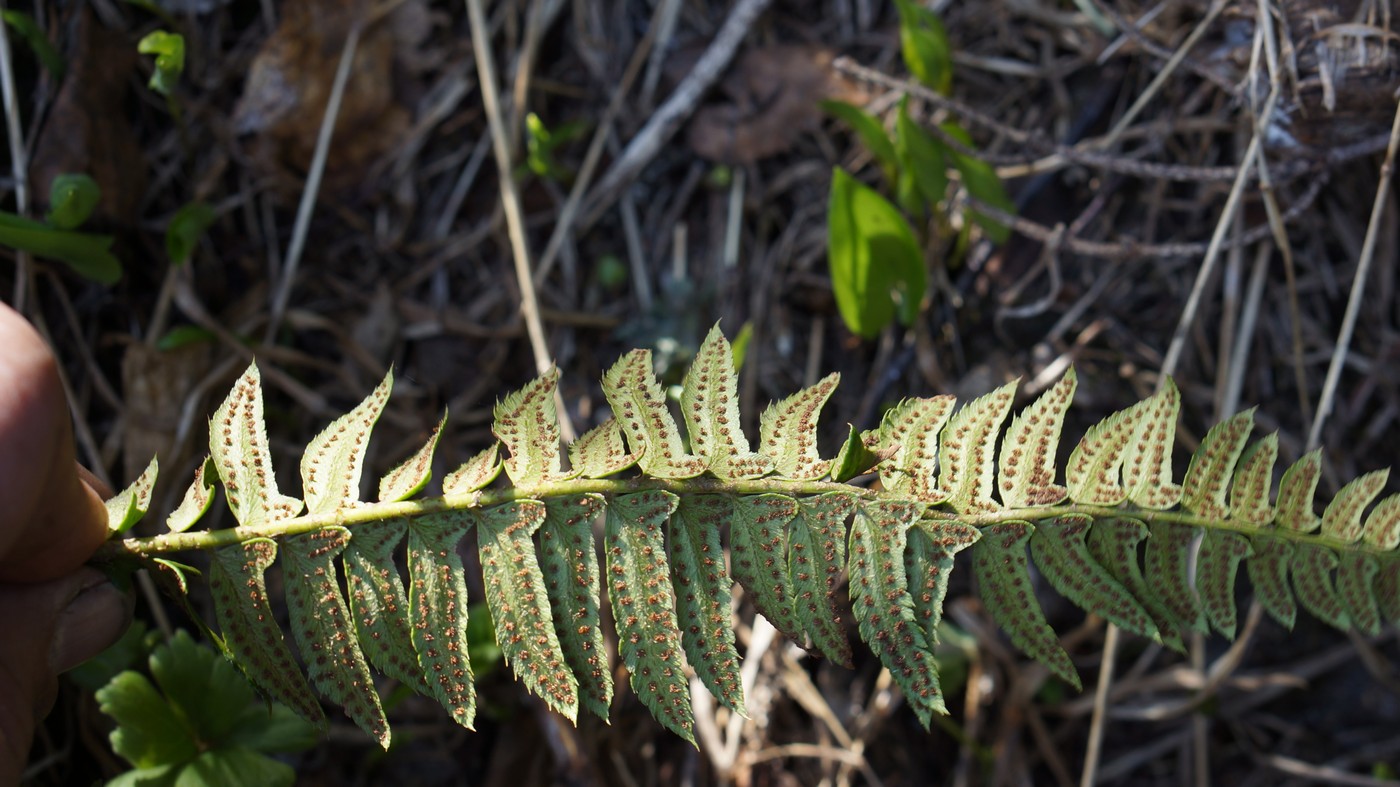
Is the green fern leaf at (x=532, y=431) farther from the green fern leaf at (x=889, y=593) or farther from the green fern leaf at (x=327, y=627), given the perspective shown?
the green fern leaf at (x=889, y=593)

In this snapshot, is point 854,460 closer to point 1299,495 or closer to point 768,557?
point 768,557

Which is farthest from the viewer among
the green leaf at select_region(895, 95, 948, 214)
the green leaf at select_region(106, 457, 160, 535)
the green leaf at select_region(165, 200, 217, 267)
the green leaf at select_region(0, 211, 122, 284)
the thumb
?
the green leaf at select_region(165, 200, 217, 267)

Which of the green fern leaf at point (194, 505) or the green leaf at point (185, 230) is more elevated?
the green leaf at point (185, 230)

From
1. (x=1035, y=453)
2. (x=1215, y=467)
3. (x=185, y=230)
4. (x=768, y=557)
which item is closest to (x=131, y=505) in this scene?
(x=768, y=557)

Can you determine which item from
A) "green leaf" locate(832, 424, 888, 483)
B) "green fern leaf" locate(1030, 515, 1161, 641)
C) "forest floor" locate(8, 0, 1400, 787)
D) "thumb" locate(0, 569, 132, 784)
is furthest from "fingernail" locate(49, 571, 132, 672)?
"green fern leaf" locate(1030, 515, 1161, 641)

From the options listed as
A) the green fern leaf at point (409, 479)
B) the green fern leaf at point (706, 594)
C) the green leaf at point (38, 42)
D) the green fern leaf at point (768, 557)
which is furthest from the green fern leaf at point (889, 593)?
the green leaf at point (38, 42)

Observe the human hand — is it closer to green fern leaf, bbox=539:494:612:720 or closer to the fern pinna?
the fern pinna
